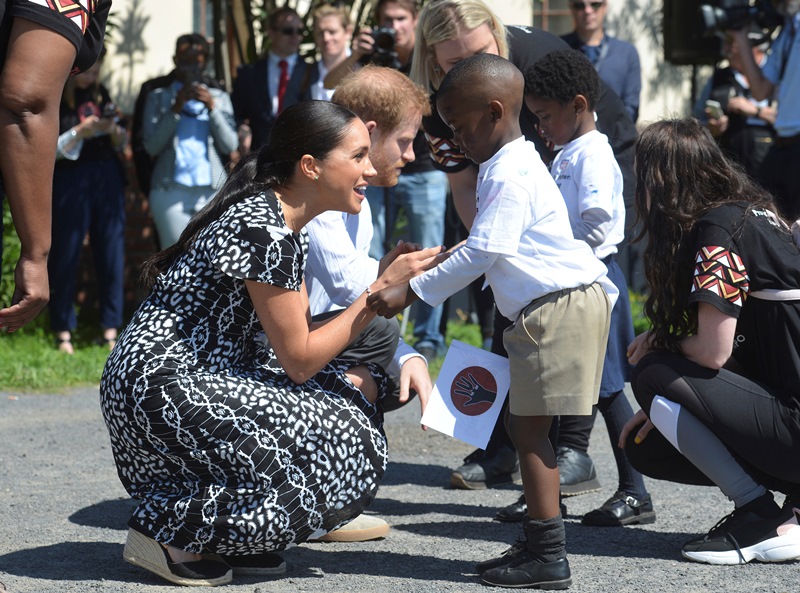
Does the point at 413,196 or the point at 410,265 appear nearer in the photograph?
the point at 410,265

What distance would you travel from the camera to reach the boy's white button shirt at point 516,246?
123 inches

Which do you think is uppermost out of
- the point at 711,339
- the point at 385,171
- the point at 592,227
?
the point at 385,171

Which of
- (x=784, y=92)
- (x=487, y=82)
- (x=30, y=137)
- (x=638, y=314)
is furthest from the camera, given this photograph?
(x=638, y=314)

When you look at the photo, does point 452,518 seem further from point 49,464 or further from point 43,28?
point 43,28

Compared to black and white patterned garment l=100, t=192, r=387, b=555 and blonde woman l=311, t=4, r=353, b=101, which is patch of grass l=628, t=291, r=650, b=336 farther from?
black and white patterned garment l=100, t=192, r=387, b=555

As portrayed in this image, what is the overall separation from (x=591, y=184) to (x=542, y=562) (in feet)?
4.69

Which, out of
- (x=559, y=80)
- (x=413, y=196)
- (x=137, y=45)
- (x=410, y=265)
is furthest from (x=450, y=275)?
(x=137, y=45)

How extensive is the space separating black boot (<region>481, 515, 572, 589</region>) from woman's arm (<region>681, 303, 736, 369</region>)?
27.0 inches

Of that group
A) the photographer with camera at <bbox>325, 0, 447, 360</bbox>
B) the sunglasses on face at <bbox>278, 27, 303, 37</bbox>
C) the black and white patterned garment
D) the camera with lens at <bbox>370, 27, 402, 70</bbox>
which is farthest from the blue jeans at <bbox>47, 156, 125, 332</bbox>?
the black and white patterned garment

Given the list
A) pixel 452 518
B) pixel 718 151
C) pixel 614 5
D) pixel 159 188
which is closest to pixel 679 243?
pixel 718 151

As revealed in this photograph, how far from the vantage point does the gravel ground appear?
3273 mm

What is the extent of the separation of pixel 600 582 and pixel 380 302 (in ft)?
3.33

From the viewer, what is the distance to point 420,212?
730cm

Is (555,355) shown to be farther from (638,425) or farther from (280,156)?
(280,156)
